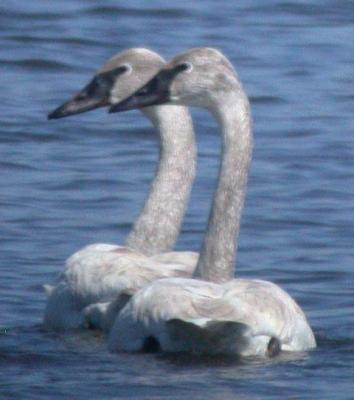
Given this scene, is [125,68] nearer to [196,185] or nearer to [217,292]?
[217,292]

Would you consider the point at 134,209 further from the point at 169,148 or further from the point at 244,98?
the point at 244,98

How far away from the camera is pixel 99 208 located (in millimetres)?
13734

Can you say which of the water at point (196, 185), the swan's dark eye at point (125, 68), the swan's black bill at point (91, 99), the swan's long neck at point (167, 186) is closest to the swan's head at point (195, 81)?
the swan's long neck at point (167, 186)

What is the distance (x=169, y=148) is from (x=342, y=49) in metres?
8.75

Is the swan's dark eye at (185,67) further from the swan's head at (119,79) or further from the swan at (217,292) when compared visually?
the swan's head at (119,79)

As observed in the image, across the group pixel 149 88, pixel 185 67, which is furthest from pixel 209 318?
pixel 149 88

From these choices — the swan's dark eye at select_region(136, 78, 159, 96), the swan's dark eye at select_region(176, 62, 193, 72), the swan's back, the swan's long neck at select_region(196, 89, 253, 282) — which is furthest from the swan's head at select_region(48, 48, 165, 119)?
the swan's back

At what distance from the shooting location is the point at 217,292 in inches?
375

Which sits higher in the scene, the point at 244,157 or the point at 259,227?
the point at 244,157

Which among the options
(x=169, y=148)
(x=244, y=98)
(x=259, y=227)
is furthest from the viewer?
(x=259, y=227)

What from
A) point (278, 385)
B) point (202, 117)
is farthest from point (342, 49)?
point (278, 385)

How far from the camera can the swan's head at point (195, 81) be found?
1051 cm

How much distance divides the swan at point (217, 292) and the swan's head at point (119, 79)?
810 millimetres

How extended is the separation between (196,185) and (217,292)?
4.93 m
